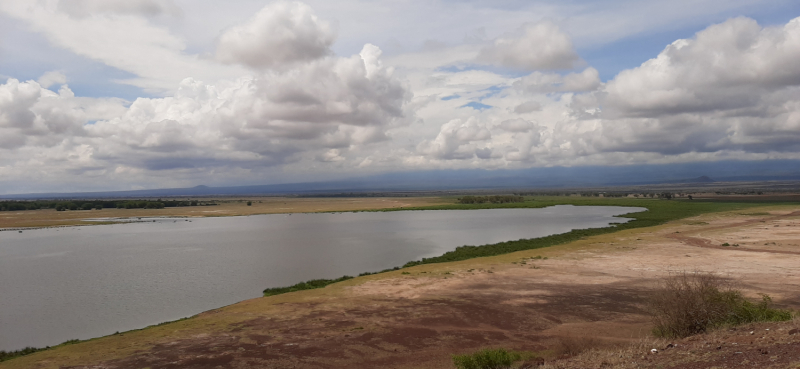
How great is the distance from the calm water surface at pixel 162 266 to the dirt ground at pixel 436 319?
16.3 ft

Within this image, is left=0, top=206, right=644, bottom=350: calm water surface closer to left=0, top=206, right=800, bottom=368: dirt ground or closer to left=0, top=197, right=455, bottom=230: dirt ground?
left=0, top=206, right=800, bottom=368: dirt ground

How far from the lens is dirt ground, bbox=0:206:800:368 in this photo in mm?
13758

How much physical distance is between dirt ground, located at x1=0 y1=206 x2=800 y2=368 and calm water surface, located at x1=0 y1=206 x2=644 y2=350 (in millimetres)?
4983

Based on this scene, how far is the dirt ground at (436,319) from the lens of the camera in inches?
542

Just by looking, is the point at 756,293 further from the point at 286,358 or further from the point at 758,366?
the point at 286,358

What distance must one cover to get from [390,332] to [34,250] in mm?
49640

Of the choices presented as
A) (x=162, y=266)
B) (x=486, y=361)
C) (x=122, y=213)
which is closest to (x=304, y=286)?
(x=162, y=266)

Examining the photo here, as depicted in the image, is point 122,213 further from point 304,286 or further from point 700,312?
point 700,312

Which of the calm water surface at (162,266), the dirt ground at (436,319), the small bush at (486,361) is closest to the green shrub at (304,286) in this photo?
the calm water surface at (162,266)

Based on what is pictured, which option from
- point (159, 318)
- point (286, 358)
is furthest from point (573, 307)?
point (159, 318)

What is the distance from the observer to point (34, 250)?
1854 inches

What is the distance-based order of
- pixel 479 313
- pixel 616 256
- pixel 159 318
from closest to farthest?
pixel 479 313 → pixel 159 318 → pixel 616 256

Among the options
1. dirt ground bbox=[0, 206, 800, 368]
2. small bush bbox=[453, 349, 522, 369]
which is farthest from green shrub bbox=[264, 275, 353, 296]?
small bush bbox=[453, 349, 522, 369]

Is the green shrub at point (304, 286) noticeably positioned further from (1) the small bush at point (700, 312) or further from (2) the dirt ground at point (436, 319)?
(1) the small bush at point (700, 312)
